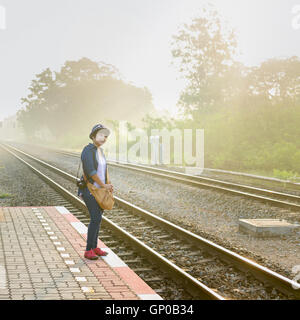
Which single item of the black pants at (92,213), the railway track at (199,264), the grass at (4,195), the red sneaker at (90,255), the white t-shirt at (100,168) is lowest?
the railway track at (199,264)

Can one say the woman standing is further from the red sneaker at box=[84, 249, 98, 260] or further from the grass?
the grass

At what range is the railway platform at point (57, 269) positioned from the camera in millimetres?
4965

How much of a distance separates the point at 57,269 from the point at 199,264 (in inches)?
82.5

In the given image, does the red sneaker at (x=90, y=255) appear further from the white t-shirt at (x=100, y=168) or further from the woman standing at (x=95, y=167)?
the white t-shirt at (x=100, y=168)

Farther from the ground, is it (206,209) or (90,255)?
(90,255)

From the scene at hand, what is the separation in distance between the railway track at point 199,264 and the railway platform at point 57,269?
1.88 feet

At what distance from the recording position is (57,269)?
5.91 meters

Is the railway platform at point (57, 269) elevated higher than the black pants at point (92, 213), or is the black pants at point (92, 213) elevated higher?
the black pants at point (92, 213)

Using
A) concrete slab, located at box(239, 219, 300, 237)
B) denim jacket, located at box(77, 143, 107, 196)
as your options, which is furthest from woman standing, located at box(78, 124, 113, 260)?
concrete slab, located at box(239, 219, 300, 237)

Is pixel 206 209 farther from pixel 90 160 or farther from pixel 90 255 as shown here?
pixel 90 160

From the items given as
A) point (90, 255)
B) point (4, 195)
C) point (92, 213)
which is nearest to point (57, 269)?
point (90, 255)

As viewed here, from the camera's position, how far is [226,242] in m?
8.04

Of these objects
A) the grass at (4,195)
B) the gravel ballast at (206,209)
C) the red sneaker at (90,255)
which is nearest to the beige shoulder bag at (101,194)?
the red sneaker at (90,255)

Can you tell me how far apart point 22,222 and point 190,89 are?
29.7 meters
